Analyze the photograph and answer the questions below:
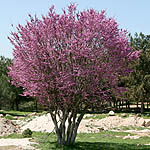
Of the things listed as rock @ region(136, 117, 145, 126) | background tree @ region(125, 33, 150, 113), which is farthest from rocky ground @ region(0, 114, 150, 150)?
background tree @ region(125, 33, 150, 113)

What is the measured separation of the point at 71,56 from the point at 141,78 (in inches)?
1027

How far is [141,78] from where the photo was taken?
1469 inches

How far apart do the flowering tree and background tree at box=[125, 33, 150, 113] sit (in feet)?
77.0

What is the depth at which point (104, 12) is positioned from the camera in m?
13.4

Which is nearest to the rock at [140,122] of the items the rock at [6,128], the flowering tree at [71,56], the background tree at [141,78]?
the background tree at [141,78]

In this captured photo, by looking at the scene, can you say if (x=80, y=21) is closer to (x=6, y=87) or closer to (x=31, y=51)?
(x=31, y=51)

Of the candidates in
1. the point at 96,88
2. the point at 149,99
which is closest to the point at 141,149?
the point at 96,88

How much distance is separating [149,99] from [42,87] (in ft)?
89.9

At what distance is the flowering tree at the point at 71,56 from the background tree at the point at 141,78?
23.5 metres

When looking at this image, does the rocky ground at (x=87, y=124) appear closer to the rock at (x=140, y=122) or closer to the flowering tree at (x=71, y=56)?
the rock at (x=140, y=122)

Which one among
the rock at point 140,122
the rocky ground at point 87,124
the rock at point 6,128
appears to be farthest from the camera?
the rock at point 140,122

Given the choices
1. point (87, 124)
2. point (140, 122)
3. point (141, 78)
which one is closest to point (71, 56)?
point (87, 124)

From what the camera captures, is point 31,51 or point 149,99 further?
point 149,99

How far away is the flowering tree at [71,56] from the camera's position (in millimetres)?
12685
